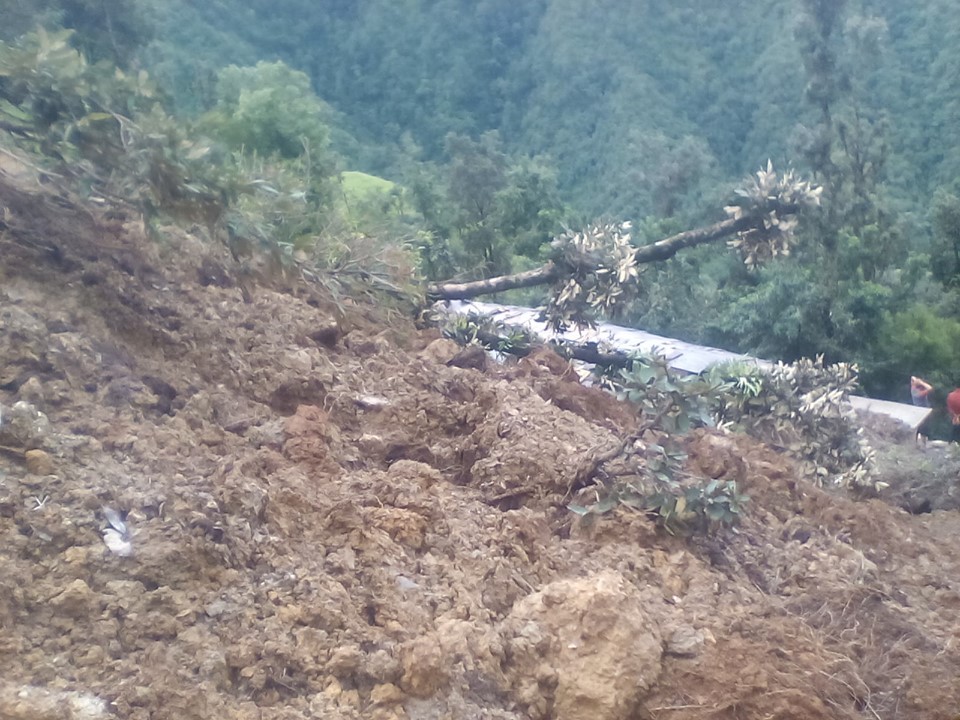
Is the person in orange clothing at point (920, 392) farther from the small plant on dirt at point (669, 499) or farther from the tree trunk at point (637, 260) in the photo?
the small plant on dirt at point (669, 499)

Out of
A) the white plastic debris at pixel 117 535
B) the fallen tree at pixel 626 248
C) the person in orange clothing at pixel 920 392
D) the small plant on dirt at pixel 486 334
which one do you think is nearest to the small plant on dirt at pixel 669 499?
the white plastic debris at pixel 117 535

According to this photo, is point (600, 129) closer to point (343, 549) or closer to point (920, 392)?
point (920, 392)

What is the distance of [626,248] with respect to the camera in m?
5.17

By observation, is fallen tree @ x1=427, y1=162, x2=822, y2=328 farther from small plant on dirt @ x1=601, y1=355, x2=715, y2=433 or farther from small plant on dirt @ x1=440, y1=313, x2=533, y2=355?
small plant on dirt @ x1=601, y1=355, x2=715, y2=433

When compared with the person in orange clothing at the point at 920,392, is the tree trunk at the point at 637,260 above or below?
above

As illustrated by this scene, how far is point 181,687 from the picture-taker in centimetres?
176

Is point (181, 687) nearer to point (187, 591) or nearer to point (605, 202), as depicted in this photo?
point (187, 591)

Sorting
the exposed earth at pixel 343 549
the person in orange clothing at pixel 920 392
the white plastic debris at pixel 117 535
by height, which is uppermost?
the white plastic debris at pixel 117 535

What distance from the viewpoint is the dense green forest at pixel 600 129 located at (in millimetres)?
7328

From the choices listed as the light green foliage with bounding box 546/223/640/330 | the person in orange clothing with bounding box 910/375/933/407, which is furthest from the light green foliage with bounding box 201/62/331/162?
the person in orange clothing with bounding box 910/375/933/407

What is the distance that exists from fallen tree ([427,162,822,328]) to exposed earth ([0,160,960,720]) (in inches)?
64.0

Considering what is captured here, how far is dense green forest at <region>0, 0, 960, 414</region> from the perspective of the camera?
733 cm

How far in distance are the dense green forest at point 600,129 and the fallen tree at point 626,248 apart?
0.37 metres

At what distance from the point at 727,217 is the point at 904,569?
9.98ft
